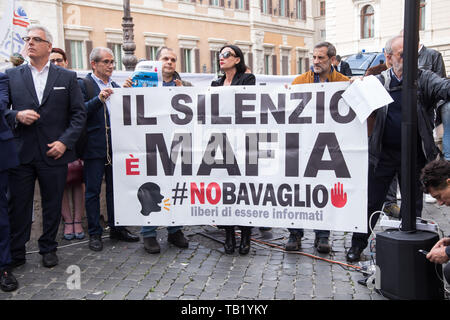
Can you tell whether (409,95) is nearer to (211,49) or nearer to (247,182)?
(247,182)

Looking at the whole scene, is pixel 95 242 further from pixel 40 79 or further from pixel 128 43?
pixel 128 43

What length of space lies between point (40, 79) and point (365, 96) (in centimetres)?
306

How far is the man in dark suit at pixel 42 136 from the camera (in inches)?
188

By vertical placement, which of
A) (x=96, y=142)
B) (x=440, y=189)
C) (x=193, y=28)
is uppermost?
(x=193, y=28)

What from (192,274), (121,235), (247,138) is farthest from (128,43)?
(192,274)

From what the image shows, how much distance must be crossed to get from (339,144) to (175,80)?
6.55 ft

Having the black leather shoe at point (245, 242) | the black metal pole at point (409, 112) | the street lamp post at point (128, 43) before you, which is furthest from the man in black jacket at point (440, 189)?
the street lamp post at point (128, 43)

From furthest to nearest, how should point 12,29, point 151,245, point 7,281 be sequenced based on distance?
point 12,29, point 151,245, point 7,281

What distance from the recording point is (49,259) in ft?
16.1

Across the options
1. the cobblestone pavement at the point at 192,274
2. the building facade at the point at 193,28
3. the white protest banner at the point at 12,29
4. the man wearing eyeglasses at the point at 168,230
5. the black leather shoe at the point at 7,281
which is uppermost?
the building facade at the point at 193,28

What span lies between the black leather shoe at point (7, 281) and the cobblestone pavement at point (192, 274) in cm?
6

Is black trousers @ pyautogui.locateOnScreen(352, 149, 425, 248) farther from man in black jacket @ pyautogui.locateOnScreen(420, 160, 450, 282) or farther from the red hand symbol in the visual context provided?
man in black jacket @ pyautogui.locateOnScreen(420, 160, 450, 282)

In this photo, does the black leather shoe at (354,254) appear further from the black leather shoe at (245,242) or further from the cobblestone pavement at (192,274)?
the black leather shoe at (245,242)

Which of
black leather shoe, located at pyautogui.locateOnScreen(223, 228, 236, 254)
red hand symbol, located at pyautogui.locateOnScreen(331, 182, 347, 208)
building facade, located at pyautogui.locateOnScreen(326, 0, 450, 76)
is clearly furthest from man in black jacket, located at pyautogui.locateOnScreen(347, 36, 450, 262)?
building facade, located at pyautogui.locateOnScreen(326, 0, 450, 76)
